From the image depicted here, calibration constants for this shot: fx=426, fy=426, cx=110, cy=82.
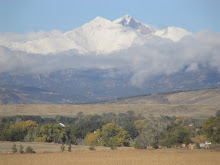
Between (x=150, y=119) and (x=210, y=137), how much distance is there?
14.5 meters

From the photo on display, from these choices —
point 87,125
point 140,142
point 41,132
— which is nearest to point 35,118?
point 87,125

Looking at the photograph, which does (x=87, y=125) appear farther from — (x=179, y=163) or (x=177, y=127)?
(x=179, y=163)

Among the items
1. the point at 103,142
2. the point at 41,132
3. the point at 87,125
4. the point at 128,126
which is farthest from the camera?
the point at 87,125

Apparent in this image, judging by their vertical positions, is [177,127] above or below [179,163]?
above

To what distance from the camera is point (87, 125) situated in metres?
152

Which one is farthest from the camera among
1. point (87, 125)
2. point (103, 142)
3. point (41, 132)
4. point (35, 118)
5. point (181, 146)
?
point (35, 118)

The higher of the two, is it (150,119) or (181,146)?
(150,119)

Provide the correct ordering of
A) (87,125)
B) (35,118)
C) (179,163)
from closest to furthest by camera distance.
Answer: (179,163) → (87,125) → (35,118)

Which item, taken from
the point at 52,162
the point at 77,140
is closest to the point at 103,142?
the point at 77,140

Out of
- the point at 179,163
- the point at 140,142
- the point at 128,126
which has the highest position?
the point at 128,126

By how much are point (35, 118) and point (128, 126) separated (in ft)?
214

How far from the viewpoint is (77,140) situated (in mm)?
139375

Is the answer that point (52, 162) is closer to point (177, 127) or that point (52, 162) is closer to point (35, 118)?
point (177, 127)

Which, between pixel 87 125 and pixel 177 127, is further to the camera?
pixel 87 125
